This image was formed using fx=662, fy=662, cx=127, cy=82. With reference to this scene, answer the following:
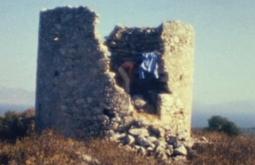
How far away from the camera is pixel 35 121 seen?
22.5 meters

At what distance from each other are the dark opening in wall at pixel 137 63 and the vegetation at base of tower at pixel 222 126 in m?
4.96

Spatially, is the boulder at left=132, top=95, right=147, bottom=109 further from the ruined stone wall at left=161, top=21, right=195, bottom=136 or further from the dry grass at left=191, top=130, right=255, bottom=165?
the dry grass at left=191, top=130, right=255, bottom=165

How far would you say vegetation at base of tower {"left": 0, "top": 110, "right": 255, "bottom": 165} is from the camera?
1578 centimetres

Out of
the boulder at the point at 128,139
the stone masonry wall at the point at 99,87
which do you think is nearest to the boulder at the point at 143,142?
the stone masonry wall at the point at 99,87

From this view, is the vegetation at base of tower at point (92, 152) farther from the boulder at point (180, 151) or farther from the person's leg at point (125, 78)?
the person's leg at point (125, 78)

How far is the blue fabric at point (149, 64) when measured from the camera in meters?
21.2

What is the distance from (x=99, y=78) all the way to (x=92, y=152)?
356 centimetres

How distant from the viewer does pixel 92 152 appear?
1683cm

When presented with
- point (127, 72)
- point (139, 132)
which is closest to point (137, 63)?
point (127, 72)

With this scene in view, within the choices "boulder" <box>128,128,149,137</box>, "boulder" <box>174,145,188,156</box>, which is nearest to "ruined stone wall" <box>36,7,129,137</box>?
"boulder" <box>128,128,149,137</box>

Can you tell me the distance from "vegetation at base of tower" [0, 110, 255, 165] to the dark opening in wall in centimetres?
253

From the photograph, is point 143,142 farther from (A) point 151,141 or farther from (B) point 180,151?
(B) point 180,151

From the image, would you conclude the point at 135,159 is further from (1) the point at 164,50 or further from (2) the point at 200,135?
(2) the point at 200,135

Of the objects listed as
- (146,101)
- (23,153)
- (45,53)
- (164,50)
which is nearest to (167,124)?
(146,101)
